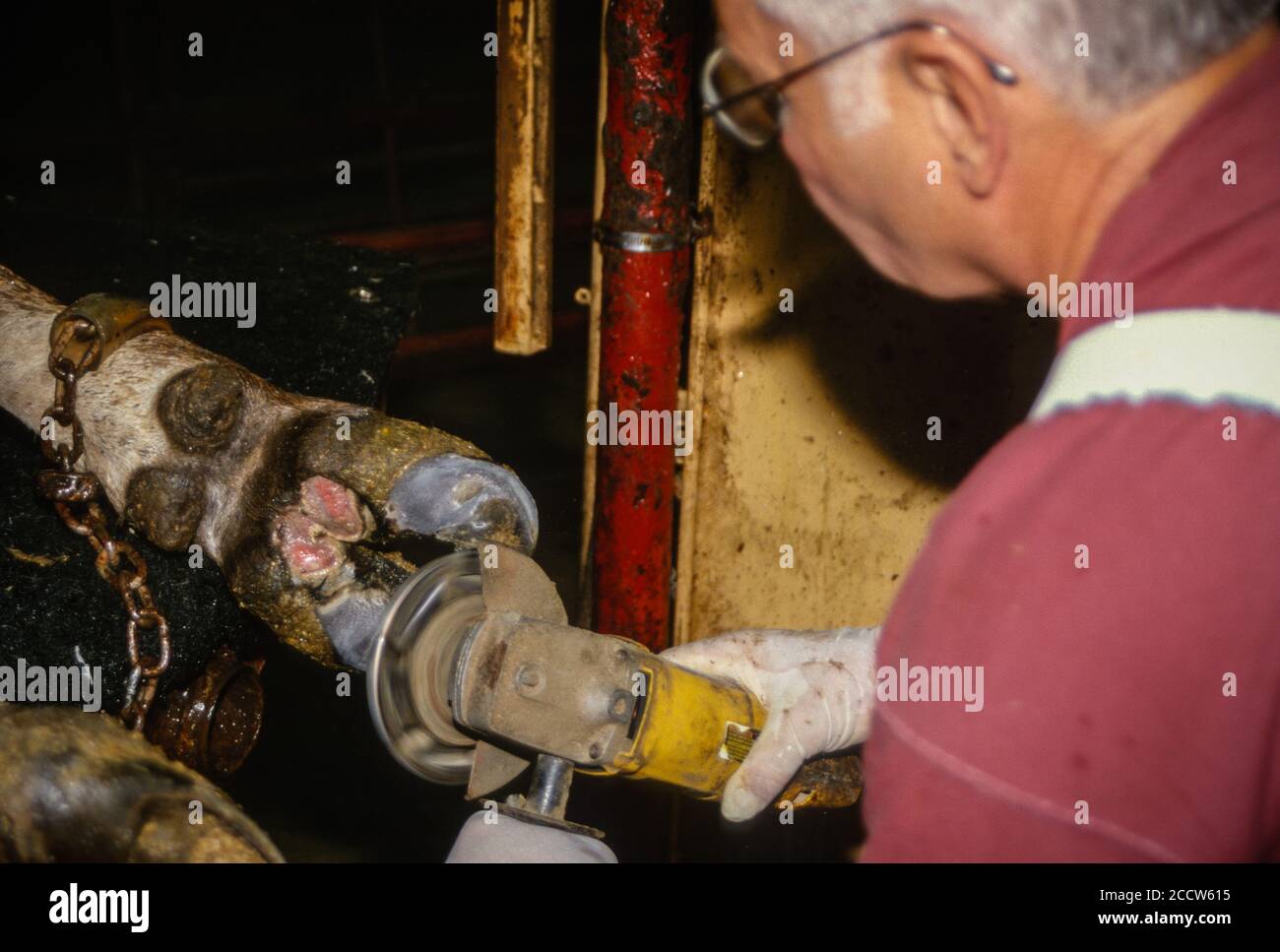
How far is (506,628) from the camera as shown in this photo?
1.45m

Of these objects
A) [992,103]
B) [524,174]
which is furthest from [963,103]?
[524,174]

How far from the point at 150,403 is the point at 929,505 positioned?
70.6 inches

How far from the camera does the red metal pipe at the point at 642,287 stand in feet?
6.73

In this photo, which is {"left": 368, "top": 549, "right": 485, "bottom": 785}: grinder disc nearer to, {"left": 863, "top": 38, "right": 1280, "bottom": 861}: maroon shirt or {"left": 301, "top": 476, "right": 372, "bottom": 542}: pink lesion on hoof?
{"left": 301, "top": 476, "right": 372, "bottom": 542}: pink lesion on hoof

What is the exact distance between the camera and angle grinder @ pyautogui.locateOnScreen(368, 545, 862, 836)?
143 cm

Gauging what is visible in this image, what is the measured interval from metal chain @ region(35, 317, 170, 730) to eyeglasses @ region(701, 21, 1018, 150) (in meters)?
1.03

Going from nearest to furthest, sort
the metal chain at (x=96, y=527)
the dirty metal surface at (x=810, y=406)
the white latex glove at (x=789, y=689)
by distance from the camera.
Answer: the metal chain at (x=96, y=527) < the white latex glove at (x=789, y=689) < the dirty metal surface at (x=810, y=406)

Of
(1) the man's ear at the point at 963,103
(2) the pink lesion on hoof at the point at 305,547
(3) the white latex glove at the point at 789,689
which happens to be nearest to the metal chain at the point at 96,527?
(2) the pink lesion on hoof at the point at 305,547

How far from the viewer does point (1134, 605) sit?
75 cm

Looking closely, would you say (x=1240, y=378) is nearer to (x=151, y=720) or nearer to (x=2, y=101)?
(x=151, y=720)

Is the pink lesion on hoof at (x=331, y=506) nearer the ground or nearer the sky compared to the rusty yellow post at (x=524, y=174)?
nearer the ground

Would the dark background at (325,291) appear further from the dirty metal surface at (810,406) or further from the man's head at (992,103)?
the man's head at (992,103)

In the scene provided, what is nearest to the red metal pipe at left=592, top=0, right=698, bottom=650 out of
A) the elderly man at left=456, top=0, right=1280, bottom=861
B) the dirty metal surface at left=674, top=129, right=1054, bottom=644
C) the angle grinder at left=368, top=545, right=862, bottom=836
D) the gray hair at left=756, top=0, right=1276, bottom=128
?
the dirty metal surface at left=674, top=129, right=1054, bottom=644
